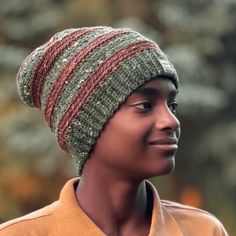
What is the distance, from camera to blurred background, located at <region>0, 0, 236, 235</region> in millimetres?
15117

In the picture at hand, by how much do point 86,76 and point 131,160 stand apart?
1.08 ft

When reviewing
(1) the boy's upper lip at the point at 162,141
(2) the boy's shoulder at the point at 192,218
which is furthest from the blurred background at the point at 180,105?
(1) the boy's upper lip at the point at 162,141

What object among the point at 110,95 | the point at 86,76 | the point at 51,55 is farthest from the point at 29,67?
the point at 110,95

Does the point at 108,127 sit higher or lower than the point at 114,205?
higher

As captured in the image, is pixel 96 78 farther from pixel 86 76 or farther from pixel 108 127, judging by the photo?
pixel 108 127

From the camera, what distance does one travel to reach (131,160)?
4.25 metres

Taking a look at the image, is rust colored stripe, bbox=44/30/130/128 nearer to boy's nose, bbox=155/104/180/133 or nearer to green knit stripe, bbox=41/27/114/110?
green knit stripe, bbox=41/27/114/110

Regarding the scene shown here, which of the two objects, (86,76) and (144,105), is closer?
(144,105)

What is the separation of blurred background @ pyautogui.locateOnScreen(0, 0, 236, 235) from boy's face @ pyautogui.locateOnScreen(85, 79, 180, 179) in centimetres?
1032

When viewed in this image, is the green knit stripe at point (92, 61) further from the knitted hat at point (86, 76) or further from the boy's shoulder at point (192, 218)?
the boy's shoulder at point (192, 218)

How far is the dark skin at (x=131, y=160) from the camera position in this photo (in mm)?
4242

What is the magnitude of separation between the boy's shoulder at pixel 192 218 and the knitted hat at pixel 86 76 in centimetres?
35

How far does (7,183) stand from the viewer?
52.4ft

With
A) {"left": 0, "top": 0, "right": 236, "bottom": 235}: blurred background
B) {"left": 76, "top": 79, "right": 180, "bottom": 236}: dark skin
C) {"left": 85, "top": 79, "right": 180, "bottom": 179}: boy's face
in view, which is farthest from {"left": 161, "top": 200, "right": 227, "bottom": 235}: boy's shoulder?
{"left": 0, "top": 0, "right": 236, "bottom": 235}: blurred background
